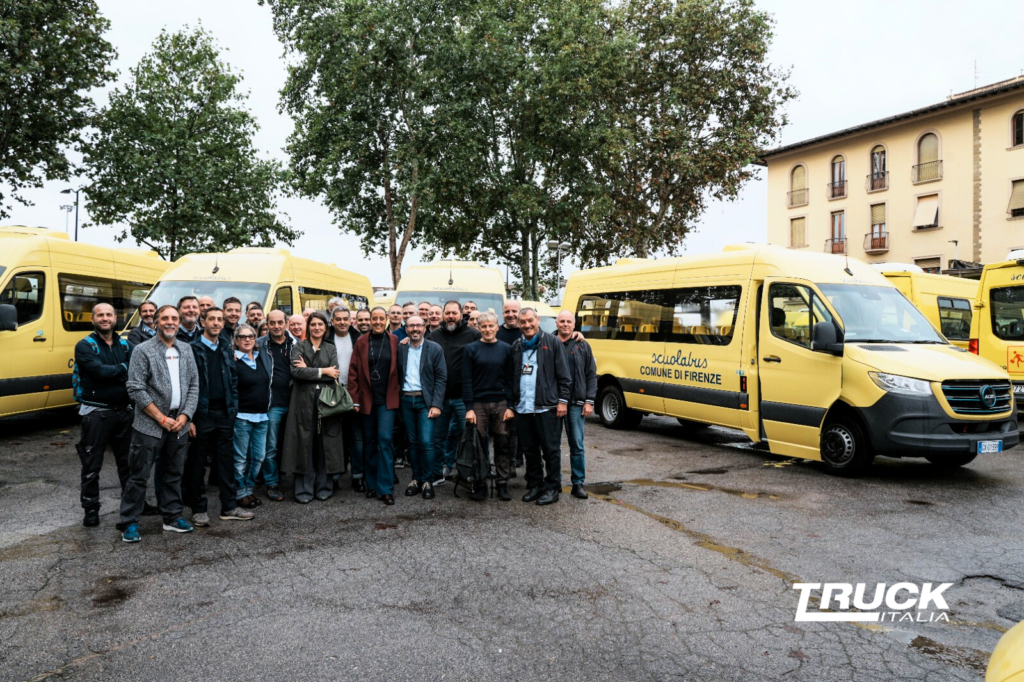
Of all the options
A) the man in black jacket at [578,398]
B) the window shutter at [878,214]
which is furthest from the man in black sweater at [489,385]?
the window shutter at [878,214]

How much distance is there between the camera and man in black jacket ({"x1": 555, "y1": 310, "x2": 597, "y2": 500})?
289 inches

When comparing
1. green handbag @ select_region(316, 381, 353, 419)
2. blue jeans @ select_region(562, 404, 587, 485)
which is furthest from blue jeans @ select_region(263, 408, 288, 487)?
blue jeans @ select_region(562, 404, 587, 485)

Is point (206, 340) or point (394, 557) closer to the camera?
point (394, 557)

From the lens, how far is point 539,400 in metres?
7.03

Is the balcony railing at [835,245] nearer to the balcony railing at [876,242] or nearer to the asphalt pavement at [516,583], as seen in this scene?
the balcony railing at [876,242]

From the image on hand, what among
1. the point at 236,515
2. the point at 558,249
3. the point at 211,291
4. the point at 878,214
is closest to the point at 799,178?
the point at 878,214

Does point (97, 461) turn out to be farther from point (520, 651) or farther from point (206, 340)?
point (520, 651)

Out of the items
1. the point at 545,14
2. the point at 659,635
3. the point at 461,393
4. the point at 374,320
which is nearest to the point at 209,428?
the point at 374,320

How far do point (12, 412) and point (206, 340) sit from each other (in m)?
5.56

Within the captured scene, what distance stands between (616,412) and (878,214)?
31006mm

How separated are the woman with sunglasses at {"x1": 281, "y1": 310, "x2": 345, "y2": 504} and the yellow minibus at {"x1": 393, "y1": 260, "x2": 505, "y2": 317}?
5.51m

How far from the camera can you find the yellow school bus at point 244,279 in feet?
34.8

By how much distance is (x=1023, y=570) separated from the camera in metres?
5.17

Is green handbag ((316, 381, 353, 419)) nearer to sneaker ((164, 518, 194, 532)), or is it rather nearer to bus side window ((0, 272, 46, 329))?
sneaker ((164, 518, 194, 532))
